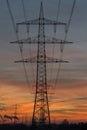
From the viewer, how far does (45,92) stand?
71.4 metres

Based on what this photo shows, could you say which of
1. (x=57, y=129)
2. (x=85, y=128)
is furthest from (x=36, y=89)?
(x=57, y=129)

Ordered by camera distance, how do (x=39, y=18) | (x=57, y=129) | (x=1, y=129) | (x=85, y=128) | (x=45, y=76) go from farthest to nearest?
(x=1, y=129) → (x=57, y=129) → (x=85, y=128) → (x=45, y=76) → (x=39, y=18)

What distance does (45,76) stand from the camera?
2751 inches

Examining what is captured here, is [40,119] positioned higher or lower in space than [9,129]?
lower

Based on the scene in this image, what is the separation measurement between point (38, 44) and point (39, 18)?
4057 mm

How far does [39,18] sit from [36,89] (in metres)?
8.52

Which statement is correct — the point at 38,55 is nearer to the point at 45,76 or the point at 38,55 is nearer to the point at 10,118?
the point at 45,76

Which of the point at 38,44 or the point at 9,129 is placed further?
the point at 9,129

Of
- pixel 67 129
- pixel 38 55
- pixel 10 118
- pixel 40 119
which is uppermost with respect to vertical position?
pixel 10 118

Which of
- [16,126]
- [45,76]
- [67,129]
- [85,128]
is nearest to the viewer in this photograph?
[45,76]

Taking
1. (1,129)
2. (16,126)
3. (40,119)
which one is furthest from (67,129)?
(40,119)

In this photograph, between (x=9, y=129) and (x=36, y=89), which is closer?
(x=36, y=89)

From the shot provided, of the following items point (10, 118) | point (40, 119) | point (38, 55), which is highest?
point (10, 118)

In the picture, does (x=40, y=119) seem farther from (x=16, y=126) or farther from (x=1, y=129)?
(x=16, y=126)
